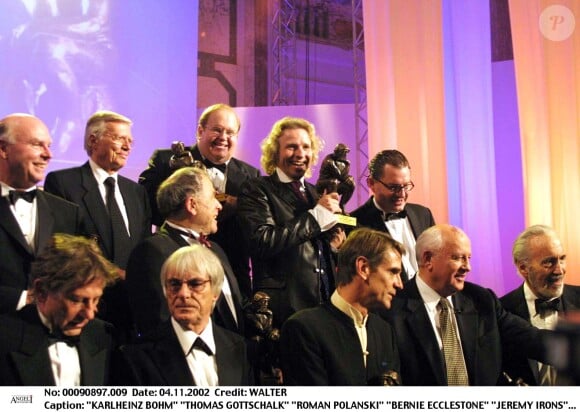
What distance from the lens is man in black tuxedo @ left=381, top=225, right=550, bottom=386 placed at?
3707mm

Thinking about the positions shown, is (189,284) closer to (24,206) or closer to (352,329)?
(352,329)

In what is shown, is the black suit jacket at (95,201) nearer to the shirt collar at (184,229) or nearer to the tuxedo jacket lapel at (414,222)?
the shirt collar at (184,229)

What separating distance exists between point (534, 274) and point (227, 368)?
5.88ft

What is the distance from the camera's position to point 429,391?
351cm

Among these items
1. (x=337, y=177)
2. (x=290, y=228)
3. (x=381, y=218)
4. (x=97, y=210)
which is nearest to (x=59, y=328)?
(x=97, y=210)

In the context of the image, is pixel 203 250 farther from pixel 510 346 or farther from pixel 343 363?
pixel 510 346

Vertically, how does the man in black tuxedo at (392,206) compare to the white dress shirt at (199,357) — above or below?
above

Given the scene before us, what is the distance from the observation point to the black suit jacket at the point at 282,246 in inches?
155

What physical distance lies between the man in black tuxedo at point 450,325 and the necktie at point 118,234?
119 centimetres

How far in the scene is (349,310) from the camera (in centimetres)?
348

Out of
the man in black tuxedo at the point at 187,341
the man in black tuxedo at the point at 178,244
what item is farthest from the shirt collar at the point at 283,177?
the man in black tuxedo at the point at 187,341

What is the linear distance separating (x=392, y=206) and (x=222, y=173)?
89 centimetres

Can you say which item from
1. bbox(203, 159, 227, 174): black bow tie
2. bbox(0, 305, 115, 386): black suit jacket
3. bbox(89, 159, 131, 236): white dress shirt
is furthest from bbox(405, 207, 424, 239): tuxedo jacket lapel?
bbox(0, 305, 115, 386): black suit jacket

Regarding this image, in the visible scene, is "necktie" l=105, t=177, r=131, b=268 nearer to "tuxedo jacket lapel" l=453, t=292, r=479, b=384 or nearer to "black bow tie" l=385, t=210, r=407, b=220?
"black bow tie" l=385, t=210, r=407, b=220
